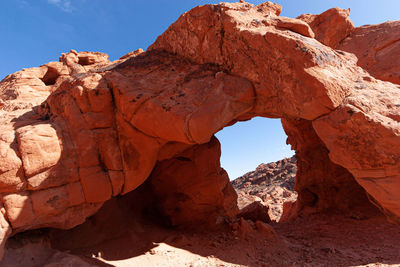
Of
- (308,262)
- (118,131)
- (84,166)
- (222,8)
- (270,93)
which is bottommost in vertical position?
(308,262)

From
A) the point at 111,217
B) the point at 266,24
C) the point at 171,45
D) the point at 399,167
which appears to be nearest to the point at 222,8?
the point at 266,24

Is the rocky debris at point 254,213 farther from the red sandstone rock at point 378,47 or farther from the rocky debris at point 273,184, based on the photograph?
the red sandstone rock at point 378,47

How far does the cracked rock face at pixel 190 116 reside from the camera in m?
3.53

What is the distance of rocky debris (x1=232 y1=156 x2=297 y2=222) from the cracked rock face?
343 inches

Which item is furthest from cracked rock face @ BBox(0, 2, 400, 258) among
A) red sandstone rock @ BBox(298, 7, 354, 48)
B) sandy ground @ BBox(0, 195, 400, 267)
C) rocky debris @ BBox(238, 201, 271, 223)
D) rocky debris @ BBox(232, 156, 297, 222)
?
rocky debris @ BBox(232, 156, 297, 222)

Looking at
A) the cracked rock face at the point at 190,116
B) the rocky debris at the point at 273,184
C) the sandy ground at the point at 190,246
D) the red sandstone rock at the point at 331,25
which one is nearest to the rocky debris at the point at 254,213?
the sandy ground at the point at 190,246

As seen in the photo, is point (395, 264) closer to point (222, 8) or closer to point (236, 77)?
point (236, 77)

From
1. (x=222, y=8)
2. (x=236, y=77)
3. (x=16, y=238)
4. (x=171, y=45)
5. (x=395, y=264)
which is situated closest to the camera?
(x=16, y=238)

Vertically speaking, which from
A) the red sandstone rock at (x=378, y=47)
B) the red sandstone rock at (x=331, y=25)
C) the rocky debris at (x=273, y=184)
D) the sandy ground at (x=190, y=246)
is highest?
the red sandstone rock at (x=331, y=25)

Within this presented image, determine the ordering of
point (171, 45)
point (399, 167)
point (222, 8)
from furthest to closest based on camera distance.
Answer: point (171, 45) → point (222, 8) → point (399, 167)

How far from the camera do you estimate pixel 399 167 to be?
3180 mm

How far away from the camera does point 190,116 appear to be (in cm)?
427

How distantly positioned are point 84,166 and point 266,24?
5007 mm

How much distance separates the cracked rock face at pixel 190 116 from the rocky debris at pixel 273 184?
28.6ft
